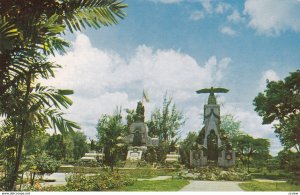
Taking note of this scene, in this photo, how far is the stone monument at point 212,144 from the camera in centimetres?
2250

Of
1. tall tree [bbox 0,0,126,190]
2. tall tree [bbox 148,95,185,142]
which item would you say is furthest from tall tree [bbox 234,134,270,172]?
tall tree [bbox 0,0,126,190]

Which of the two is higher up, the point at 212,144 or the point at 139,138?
the point at 139,138

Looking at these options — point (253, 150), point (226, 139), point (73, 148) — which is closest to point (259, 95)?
point (226, 139)

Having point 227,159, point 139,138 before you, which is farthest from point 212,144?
point 139,138

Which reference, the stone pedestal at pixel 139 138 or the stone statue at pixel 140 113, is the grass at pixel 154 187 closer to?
the stone pedestal at pixel 139 138

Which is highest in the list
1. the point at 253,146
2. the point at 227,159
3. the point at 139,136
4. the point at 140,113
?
the point at 140,113

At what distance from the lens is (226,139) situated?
24328 millimetres

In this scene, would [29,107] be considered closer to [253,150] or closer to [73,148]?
[253,150]

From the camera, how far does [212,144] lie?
23688 mm

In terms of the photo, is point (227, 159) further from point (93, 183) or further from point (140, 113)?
point (93, 183)

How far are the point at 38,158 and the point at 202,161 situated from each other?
14582 millimetres

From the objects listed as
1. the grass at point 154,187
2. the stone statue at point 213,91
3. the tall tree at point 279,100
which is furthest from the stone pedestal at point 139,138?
the grass at point 154,187

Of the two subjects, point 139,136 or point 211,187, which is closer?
point 211,187

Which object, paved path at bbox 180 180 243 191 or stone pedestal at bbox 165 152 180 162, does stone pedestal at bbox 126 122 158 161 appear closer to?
stone pedestal at bbox 165 152 180 162
